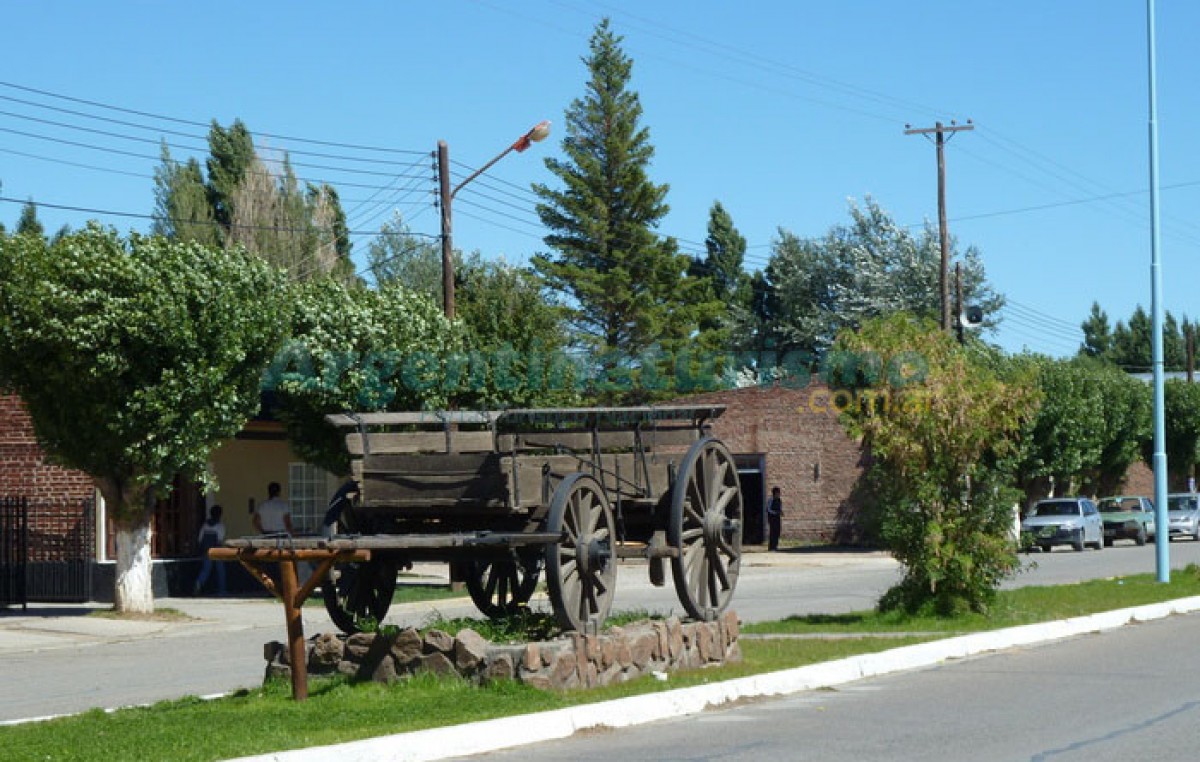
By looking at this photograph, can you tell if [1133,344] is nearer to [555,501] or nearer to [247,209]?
[247,209]

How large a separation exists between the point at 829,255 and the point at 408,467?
62864 millimetres

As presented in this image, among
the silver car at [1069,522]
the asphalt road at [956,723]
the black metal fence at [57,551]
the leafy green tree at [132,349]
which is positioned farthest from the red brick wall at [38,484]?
the silver car at [1069,522]

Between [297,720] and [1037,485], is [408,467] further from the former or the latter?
[1037,485]

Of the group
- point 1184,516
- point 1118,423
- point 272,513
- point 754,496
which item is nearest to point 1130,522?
point 1184,516

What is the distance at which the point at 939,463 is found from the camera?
56.4 ft

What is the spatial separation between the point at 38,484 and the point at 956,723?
20.7 meters

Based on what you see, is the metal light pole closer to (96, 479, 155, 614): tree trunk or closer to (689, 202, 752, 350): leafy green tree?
(96, 479, 155, 614): tree trunk

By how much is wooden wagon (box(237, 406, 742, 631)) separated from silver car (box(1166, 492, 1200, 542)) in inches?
1577

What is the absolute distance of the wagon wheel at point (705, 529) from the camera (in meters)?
12.7

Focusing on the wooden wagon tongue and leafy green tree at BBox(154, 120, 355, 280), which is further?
leafy green tree at BBox(154, 120, 355, 280)

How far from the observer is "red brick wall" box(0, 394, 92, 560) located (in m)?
26.8

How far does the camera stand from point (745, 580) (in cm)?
3203

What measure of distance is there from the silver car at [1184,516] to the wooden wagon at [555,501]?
4005 centimetres

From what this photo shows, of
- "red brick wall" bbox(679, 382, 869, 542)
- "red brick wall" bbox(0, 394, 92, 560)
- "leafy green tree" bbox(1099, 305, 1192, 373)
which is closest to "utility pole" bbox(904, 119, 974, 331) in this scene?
"red brick wall" bbox(679, 382, 869, 542)
